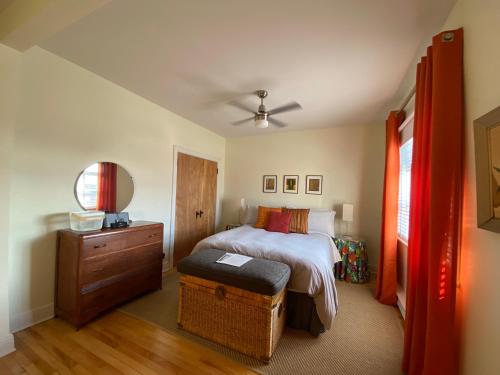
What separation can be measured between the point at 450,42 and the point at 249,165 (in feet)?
11.4

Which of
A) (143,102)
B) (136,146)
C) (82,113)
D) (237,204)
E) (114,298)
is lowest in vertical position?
(114,298)

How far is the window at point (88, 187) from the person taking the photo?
2.17m

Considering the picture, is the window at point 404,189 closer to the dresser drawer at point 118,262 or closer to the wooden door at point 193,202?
the dresser drawer at point 118,262

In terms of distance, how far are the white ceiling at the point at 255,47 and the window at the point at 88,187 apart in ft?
3.59

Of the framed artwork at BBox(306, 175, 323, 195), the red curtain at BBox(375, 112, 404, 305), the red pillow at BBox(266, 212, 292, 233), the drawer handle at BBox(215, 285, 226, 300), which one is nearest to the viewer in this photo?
the drawer handle at BBox(215, 285, 226, 300)

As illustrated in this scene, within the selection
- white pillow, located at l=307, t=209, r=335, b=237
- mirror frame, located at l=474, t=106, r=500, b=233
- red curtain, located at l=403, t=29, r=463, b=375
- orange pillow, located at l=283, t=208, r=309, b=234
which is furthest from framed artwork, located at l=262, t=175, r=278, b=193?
mirror frame, located at l=474, t=106, r=500, b=233

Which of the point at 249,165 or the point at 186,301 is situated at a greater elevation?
the point at 249,165

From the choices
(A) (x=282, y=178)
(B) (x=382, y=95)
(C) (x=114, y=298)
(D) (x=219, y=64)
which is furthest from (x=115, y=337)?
(B) (x=382, y=95)

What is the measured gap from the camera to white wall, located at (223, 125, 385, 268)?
136 inches

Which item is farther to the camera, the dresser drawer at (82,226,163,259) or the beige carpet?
the dresser drawer at (82,226,163,259)

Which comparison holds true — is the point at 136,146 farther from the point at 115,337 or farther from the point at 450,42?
the point at 450,42

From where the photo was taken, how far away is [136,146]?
270cm

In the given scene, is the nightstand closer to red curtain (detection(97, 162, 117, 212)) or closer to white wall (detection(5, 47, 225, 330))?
white wall (detection(5, 47, 225, 330))

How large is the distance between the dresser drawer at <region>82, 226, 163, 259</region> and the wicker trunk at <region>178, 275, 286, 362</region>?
0.78 meters
